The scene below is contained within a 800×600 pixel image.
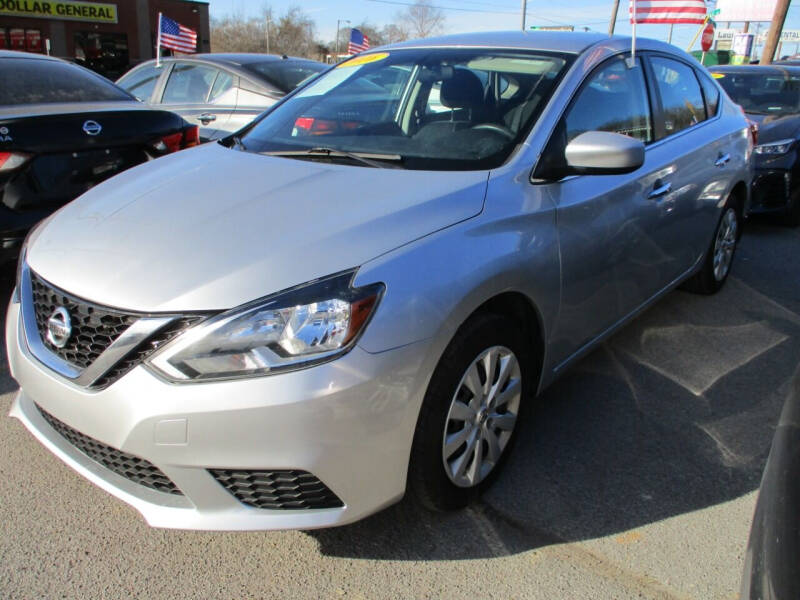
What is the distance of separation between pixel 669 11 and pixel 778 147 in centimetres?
163

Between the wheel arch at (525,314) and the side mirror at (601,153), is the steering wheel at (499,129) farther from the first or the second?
the wheel arch at (525,314)

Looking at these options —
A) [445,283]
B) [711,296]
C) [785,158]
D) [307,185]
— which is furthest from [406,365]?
[785,158]

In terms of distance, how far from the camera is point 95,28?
36094 millimetres

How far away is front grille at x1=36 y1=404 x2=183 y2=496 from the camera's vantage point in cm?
200

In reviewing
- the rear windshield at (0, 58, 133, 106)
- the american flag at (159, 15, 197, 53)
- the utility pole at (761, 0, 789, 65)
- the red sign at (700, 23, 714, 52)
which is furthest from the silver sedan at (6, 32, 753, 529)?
the red sign at (700, 23, 714, 52)

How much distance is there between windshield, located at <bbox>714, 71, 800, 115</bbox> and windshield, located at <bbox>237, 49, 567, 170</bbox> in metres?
5.30

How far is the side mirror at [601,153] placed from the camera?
2541 millimetres

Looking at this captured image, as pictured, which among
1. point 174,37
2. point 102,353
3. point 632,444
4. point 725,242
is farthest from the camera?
point 174,37

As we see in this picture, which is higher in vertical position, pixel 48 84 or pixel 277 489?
pixel 48 84

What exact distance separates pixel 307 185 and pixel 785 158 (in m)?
5.56

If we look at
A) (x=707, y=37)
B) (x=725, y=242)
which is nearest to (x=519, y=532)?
(x=725, y=242)

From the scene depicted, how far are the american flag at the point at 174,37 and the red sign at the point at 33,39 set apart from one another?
26.4m

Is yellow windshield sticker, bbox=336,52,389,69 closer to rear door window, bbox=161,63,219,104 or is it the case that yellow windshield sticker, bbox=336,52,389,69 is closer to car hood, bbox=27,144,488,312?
car hood, bbox=27,144,488,312

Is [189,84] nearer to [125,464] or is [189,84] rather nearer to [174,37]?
[174,37]
